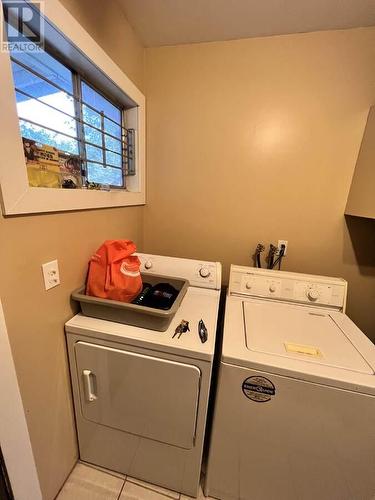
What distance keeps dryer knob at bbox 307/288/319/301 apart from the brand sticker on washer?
67 cm

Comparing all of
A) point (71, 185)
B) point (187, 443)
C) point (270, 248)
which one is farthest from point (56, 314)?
point (270, 248)

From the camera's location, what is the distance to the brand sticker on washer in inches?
33.6

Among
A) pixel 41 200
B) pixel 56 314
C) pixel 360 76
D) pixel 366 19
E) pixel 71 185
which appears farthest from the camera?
pixel 360 76

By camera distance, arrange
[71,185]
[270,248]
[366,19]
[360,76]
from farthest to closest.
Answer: [270,248]
[360,76]
[366,19]
[71,185]

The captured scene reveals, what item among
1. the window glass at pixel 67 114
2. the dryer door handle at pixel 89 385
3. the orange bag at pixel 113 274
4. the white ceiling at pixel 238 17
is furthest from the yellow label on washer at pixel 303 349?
the white ceiling at pixel 238 17

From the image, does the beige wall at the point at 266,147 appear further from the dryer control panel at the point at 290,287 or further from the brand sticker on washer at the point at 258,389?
→ the brand sticker on washer at the point at 258,389

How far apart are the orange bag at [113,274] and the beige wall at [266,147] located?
769 mm

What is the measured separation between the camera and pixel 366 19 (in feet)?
3.98

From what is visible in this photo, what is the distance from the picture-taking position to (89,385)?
1.05 metres

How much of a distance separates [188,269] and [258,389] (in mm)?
788

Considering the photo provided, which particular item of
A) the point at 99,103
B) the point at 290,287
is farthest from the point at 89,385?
the point at 99,103

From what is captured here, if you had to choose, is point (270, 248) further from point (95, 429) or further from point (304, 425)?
point (95, 429)

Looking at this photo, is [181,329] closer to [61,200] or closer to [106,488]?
[61,200]

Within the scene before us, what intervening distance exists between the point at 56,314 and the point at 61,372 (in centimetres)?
32
